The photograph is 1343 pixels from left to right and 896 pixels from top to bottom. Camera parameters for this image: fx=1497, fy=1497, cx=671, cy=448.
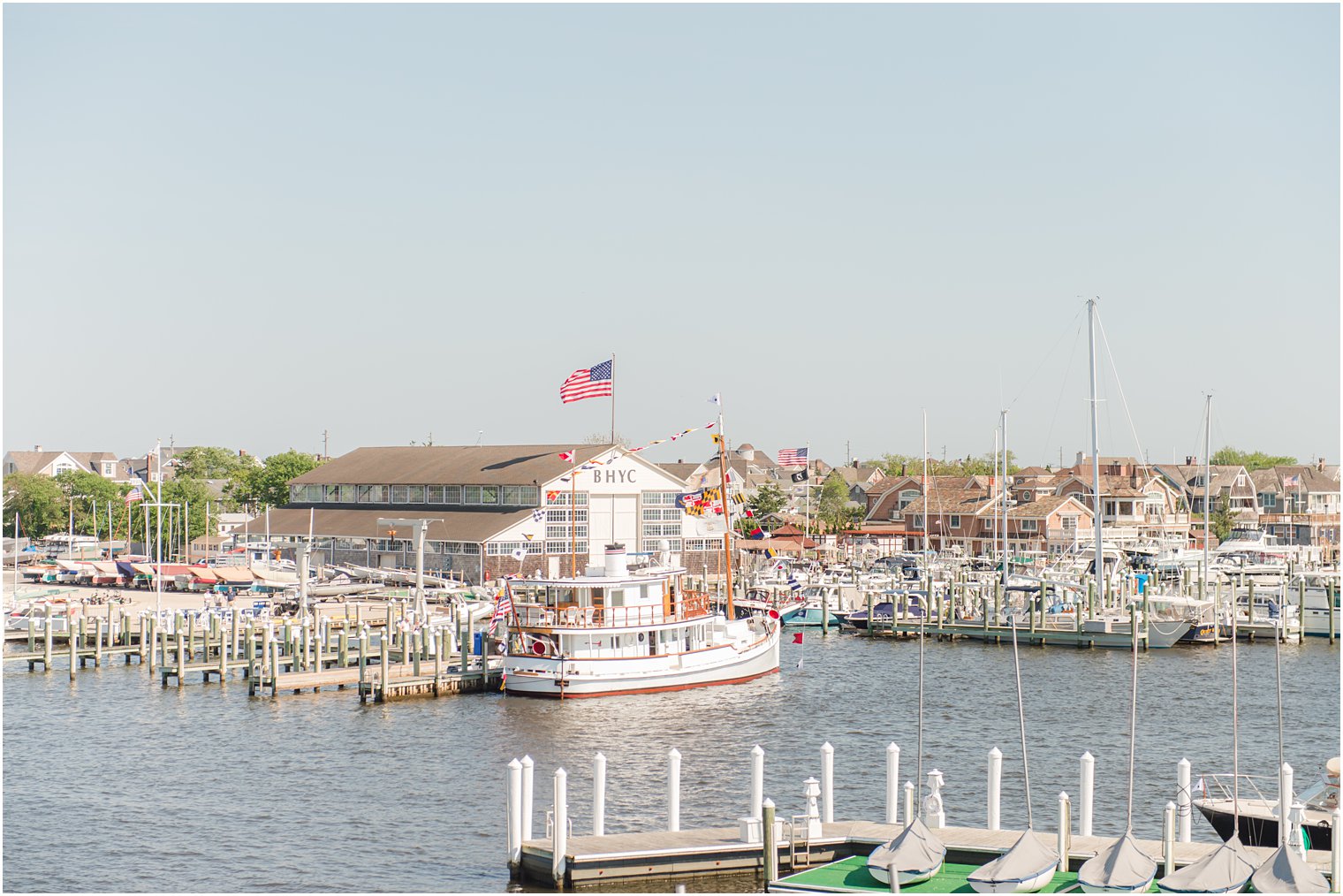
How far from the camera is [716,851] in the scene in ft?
88.8

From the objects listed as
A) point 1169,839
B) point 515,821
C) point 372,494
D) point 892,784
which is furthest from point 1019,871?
point 372,494

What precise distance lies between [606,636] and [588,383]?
1388 centimetres

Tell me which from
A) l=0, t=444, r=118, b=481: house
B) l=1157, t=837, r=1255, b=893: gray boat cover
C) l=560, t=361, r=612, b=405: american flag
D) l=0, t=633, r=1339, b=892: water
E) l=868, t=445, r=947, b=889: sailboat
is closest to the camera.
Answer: l=1157, t=837, r=1255, b=893: gray boat cover

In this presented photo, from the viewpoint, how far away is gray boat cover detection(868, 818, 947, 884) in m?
24.5

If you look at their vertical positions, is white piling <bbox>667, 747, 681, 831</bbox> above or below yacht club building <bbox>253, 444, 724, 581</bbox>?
below

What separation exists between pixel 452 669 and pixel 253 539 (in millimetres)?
73929

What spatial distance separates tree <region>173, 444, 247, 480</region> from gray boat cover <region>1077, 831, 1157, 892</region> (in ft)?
479

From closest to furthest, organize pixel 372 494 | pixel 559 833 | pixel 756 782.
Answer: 1. pixel 559 833
2. pixel 756 782
3. pixel 372 494

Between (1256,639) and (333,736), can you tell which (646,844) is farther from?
(1256,639)

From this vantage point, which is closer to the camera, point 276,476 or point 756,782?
point 756,782

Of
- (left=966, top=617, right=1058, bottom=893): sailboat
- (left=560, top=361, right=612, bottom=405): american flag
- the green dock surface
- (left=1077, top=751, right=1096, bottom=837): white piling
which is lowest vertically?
the green dock surface

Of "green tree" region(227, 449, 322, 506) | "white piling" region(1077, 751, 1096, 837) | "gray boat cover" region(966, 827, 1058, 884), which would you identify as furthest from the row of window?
"gray boat cover" region(966, 827, 1058, 884)

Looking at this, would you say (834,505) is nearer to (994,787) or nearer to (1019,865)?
(994,787)

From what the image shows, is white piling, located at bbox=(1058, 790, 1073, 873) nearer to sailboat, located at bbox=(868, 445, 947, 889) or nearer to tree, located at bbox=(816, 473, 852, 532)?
sailboat, located at bbox=(868, 445, 947, 889)
